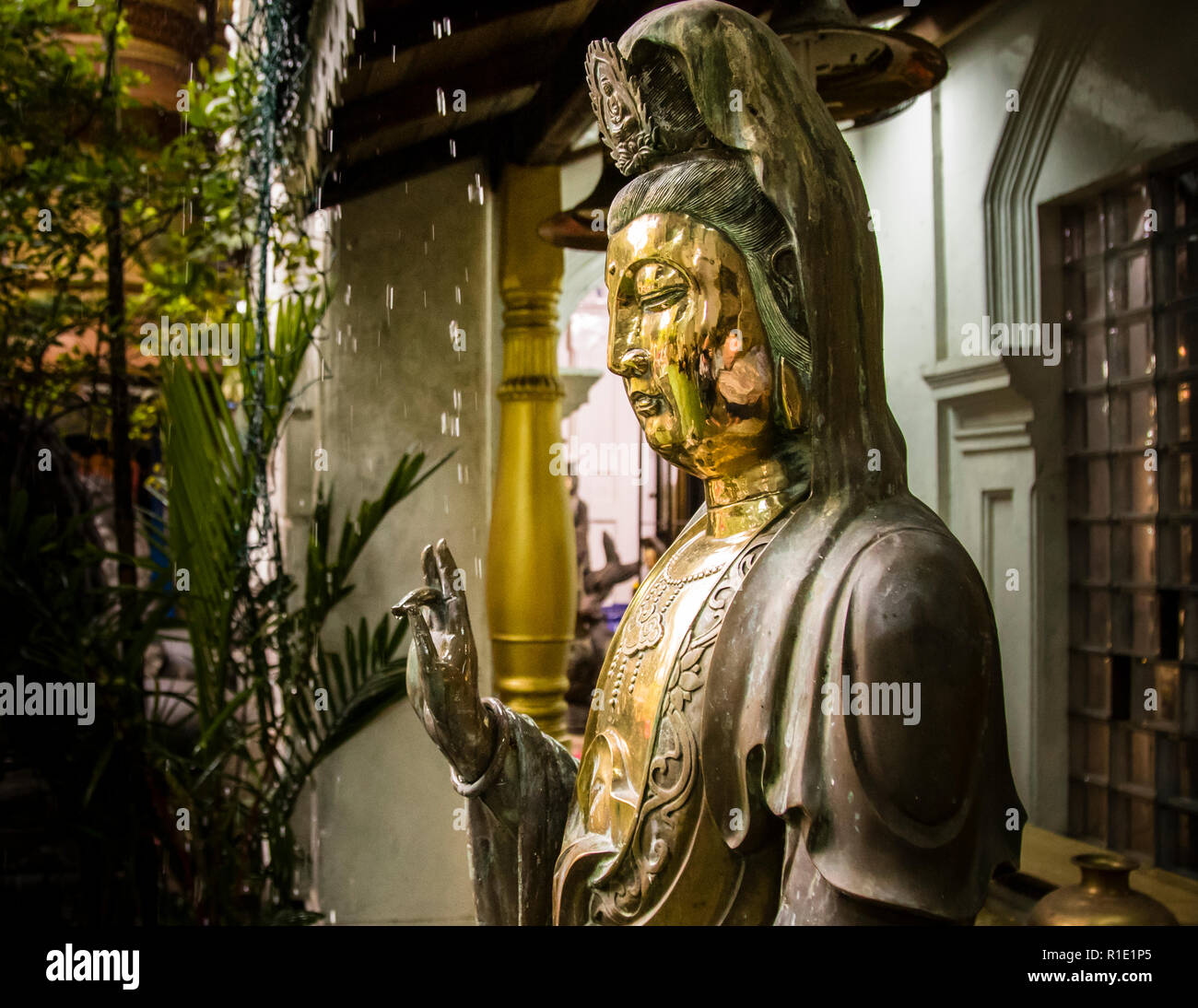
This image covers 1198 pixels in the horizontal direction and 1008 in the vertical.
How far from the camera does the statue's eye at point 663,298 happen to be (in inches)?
47.1

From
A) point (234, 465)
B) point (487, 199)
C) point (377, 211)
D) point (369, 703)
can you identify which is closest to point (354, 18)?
point (377, 211)

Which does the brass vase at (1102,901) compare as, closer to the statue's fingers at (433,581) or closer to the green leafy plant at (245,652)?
the statue's fingers at (433,581)

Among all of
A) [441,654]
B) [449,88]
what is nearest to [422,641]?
[441,654]

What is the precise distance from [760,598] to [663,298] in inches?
13.0

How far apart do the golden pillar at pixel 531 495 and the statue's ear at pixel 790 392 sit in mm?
847

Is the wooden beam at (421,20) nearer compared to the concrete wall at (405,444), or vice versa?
the wooden beam at (421,20)

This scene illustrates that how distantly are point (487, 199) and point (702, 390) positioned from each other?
102 centimetres

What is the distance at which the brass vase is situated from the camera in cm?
164

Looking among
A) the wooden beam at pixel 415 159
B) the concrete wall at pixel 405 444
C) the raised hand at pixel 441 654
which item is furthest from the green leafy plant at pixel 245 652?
the raised hand at pixel 441 654

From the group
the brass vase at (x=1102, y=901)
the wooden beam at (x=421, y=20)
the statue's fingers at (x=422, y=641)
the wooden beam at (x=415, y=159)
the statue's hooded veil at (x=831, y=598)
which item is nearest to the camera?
the statue's hooded veil at (x=831, y=598)

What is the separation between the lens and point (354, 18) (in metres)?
2.26
